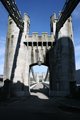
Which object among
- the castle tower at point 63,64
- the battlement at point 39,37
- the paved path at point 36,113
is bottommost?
the paved path at point 36,113

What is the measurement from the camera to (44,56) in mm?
33938

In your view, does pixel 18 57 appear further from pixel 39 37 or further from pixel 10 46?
pixel 39 37

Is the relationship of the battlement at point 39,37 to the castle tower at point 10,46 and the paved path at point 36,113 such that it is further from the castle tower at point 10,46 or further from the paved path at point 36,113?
the paved path at point 36,113

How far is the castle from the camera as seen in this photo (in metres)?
31.2

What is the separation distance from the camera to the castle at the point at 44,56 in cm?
3123

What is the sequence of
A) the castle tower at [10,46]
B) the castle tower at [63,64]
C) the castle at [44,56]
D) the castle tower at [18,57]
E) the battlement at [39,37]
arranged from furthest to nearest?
1. the battlement at [39,37]
2. the castle tower at [10,46]
3. the castle tower at [18,57]
4. the castle at [44,56]
5. the castle tower at [63,64]

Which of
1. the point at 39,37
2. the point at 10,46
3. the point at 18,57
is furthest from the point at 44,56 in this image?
the point at 10,46

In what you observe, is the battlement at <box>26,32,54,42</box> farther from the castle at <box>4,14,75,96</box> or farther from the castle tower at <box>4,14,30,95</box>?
the castle tower at <box>4,14,30,95</box>

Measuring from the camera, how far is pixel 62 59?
105 ft

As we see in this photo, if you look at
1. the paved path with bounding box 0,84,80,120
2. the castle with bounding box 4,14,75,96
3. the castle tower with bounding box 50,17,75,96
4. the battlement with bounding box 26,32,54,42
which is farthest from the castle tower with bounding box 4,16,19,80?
the paved path with bounding box 0,84,80,120

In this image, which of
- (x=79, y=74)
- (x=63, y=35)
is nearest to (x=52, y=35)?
(x=63, y=35)

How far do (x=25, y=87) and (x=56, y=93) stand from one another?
5265 mm

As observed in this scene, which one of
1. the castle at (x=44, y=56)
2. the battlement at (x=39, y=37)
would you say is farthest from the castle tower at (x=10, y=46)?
the battlement at (x=39, y=37)

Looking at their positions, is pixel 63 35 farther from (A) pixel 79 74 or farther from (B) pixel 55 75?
(A) pixel 79 74
